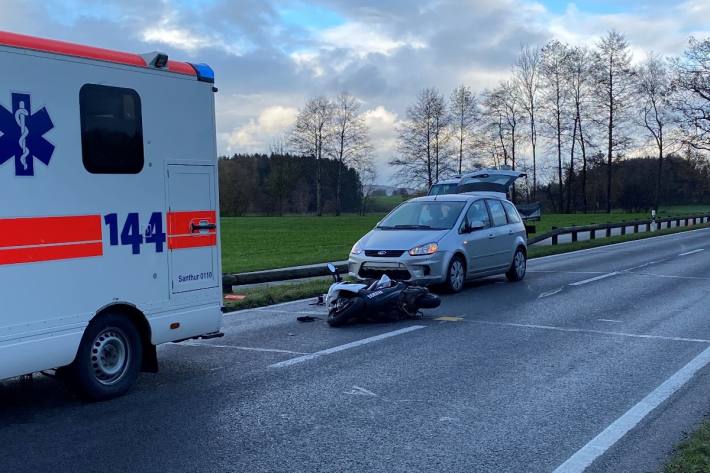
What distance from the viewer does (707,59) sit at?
5444 cm

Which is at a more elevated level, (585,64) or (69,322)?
(585,64)

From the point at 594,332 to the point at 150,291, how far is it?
578 centimetres

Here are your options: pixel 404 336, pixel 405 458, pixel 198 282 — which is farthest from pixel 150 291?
pixel 404 336

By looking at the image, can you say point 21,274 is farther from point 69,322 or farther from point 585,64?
point 585,64

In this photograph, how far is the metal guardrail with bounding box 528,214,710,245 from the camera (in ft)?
85.7

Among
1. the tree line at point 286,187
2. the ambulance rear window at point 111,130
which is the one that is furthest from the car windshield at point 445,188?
the tree line at point 286,187

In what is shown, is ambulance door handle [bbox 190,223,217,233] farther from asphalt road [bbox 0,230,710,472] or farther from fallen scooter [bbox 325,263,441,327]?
fallen scooter [bbox 325,263,441,327]

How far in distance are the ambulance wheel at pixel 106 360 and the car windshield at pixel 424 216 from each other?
7.48 meters

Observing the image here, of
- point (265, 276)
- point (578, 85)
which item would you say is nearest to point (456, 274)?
point (265, 276)

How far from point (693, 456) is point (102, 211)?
4.91 m

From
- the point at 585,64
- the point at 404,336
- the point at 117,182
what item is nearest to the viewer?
the point at 117,182

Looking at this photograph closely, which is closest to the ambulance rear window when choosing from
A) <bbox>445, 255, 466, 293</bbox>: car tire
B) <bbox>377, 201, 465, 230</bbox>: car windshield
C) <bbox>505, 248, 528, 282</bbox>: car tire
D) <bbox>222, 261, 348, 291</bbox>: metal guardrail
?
<bbox>222, 261, 348, 291</bbox>: metal guardrail

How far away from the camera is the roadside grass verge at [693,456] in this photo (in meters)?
4.61

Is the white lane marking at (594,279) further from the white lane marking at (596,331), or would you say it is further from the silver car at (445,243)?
the white lane marking at (596,331)
